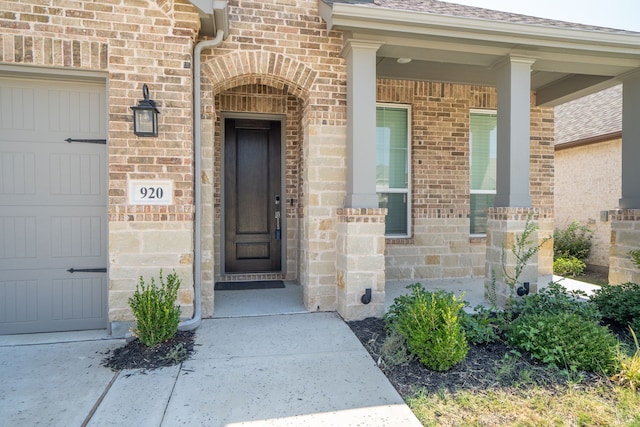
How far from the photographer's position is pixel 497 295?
4.55 meters

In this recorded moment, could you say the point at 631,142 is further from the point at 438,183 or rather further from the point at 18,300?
the point at 18,300

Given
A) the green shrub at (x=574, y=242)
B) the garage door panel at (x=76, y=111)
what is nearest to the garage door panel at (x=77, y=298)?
the garage door panel at (x=76, y=111)

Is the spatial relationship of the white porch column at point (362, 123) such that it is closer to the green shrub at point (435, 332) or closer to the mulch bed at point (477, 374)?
the green shrub at point (435, 332)

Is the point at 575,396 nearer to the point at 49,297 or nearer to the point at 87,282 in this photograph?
the point at 87,282

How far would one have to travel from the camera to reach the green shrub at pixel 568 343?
2930 millimetres

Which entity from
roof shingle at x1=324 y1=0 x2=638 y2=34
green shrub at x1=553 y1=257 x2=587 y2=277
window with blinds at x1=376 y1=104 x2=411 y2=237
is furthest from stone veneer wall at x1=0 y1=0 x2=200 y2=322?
green shrub at x1=553 y1=257 x2=587 y2=277

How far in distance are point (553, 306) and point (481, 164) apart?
2.93m

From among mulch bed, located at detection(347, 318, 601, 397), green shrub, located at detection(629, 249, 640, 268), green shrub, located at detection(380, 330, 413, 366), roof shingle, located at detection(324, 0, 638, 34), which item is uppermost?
roof shingle, located at detection(324, 0, 638, 34)

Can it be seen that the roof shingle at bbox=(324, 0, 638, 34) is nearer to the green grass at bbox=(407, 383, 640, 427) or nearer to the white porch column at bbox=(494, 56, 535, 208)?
the white porch column at bbox=(494, 56, 535, 208)

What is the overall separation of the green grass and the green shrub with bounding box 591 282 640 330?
5.23 feet

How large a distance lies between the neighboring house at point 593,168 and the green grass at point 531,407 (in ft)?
20.0

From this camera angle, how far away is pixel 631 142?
5.01 m

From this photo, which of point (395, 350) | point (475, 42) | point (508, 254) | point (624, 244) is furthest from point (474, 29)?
point (624, 244)

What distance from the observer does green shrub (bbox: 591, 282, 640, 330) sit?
389 cm
